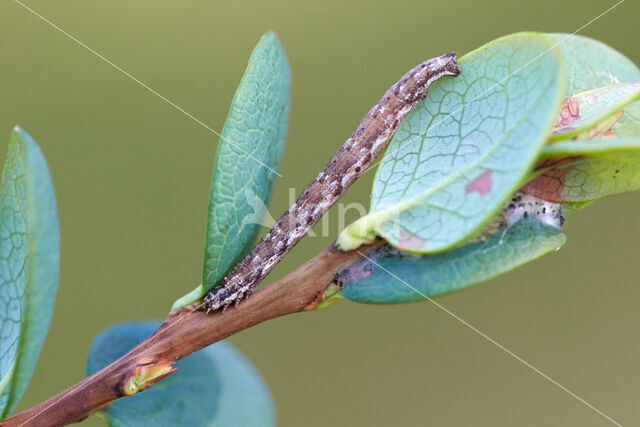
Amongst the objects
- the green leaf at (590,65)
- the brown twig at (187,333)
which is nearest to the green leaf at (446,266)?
the brown twig at (187,333)

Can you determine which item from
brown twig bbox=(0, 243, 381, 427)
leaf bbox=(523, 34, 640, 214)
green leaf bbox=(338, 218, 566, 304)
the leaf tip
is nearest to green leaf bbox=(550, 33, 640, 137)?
leaf bbox=(523, 34, 640, 214)

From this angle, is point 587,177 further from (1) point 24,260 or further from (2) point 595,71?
(1) point 24,260

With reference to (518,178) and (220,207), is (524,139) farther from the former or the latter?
(220,207)

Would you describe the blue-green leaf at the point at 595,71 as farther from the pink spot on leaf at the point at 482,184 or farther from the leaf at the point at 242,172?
the leaf at the point at 242,172

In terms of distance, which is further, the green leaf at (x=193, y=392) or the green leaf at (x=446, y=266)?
the green leaf at (x=193, y=392)

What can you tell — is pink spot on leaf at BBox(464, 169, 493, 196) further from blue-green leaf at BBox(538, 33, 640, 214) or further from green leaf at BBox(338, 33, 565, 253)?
blue-green leaf at BBox(538, 33, 640, 214)

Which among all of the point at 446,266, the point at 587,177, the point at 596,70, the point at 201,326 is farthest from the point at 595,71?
the point at 201,326

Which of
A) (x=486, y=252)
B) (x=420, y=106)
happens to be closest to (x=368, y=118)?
(x=420, y=106)
